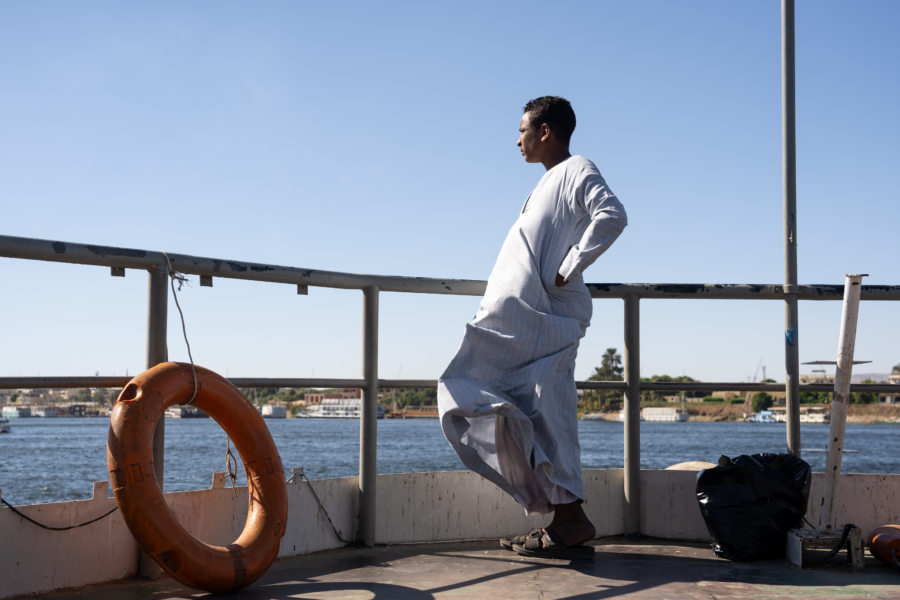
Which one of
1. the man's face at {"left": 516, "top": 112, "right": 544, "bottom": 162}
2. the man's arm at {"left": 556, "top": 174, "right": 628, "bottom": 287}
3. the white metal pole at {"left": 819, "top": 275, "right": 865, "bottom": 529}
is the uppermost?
the man's face at {"left": 516, "top": 112, "right": 544, "bottom": 162}

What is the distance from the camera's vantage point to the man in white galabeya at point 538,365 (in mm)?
3209

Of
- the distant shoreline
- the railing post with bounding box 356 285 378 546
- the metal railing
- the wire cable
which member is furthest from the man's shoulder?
the distant shoreline

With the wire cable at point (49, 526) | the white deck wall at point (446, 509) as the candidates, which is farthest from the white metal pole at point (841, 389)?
the wire cable at point (49, 526)

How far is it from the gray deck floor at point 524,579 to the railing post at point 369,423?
0.14 meters

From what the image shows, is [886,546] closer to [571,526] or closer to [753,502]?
[753,502]

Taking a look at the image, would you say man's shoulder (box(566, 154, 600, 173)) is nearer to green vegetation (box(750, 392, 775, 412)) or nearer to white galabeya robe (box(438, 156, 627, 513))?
white galabeya robe (box(438, 156, 627, 513))

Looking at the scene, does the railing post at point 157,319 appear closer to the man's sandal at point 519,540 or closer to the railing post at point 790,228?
the man's sandal at point 519,540

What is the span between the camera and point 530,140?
11.9 feet

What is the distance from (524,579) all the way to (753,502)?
3.44ft

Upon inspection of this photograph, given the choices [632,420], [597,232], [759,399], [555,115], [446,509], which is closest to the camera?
[597,232]

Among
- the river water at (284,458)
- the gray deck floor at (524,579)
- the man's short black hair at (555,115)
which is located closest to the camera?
the gray deck floor at (524,579)

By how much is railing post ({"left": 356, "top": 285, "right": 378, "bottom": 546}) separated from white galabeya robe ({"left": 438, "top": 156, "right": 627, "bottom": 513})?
54cm

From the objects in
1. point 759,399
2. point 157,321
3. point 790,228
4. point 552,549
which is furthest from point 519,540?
point 759,399

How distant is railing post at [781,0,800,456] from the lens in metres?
3.87
